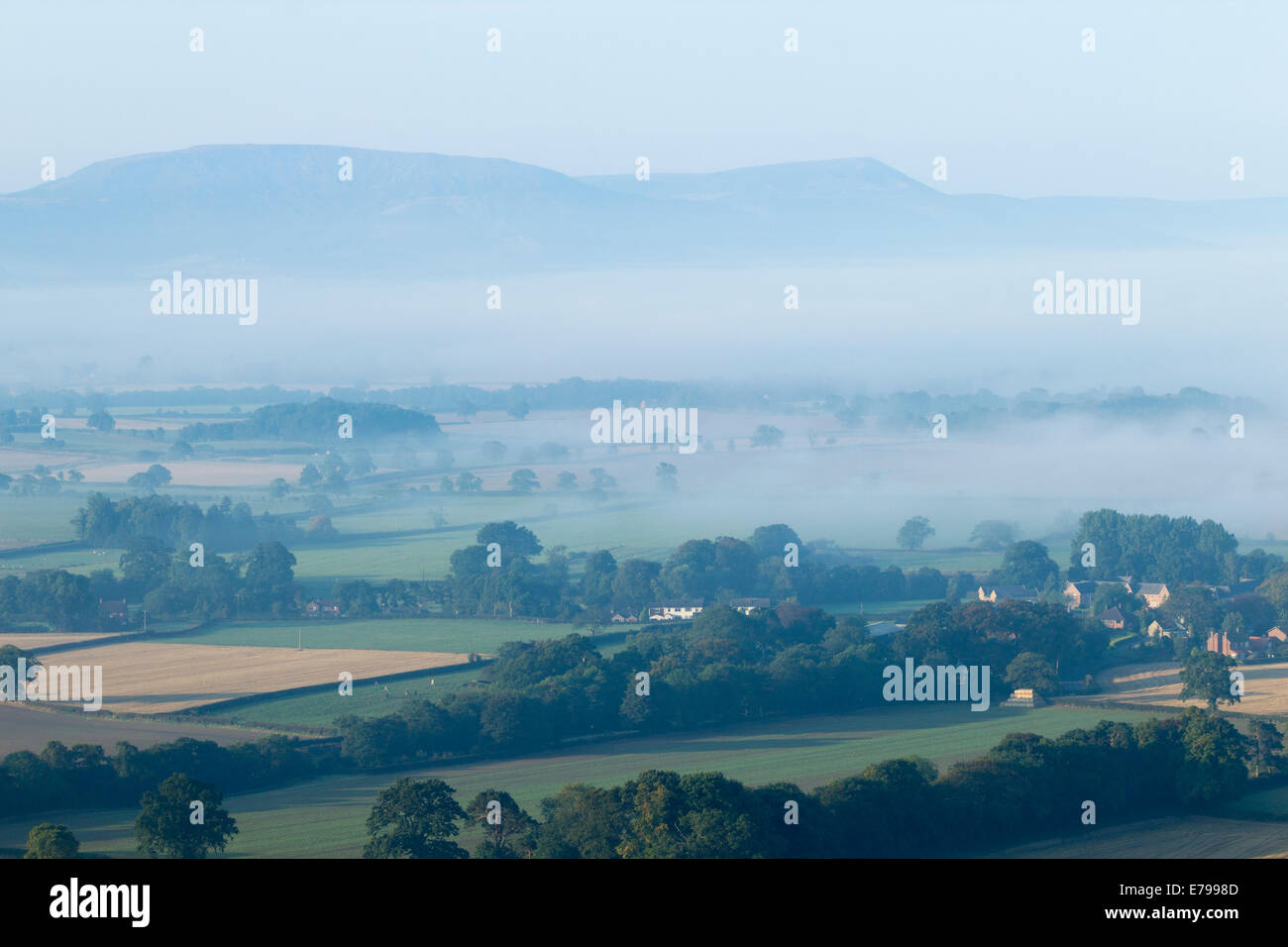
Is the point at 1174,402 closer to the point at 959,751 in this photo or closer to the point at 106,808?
the point at 959,751

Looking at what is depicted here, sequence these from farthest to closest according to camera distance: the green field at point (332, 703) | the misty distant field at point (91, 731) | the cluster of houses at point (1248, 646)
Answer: the cluster of houses at point (1248, 646) → the green field at point (332, 703) → the misty distant field at point (91, 731)

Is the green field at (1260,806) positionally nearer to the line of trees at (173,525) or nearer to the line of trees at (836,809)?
Answer: the line of trees at (836,809)

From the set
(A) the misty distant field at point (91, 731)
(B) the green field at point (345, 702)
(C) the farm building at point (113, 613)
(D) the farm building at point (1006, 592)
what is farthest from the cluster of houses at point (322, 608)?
(D) the farm building at point (1006, 592)

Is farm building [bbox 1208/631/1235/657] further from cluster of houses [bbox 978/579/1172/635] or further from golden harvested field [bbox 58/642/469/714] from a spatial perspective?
golden harvested field [bbox 58/642/469/714]

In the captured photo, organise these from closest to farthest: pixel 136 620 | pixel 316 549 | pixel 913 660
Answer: pixel 913 660, pixel 136 620, pixel 316 549

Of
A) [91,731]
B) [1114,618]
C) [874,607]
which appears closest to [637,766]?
[91,731]
